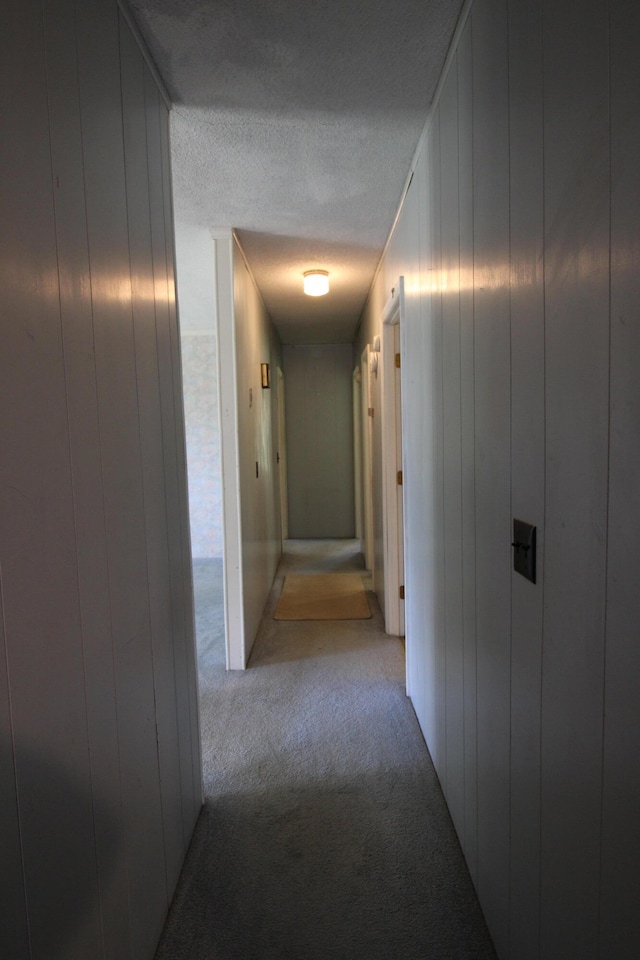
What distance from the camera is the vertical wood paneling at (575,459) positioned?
75 centimetres

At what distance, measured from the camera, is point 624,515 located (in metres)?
0.71

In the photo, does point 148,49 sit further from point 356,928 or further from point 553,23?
point 356,928

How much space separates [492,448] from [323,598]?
3.19 meters

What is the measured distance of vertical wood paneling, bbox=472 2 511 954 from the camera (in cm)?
115

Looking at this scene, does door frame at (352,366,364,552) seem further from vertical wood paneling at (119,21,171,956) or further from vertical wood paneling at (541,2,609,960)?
vertical wood paneling at (541,2,609,960)

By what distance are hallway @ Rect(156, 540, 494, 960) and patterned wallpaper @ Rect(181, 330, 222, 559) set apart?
3.19 m

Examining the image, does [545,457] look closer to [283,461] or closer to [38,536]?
[38,536]

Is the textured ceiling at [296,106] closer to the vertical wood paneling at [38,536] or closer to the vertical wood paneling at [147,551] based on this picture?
the vertical wood paneling at [147,551]

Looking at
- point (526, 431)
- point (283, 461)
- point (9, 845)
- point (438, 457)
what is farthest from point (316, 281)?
point (9, 845)

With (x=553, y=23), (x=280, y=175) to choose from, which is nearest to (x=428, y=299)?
(x=280, y=175)

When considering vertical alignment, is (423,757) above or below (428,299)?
below

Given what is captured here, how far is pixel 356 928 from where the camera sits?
142 centimetres

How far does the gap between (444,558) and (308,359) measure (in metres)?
5.16

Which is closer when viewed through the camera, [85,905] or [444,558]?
[85,905]
